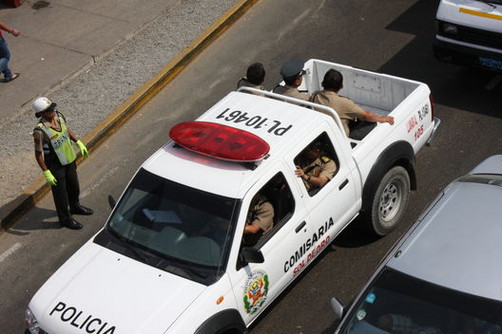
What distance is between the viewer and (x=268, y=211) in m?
7.64

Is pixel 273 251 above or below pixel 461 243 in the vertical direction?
below

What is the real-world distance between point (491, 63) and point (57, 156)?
5734mm

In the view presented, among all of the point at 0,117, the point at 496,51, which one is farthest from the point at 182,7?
the point at 496,51

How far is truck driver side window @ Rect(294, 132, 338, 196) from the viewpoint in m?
7.99

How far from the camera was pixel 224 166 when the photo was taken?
7.58 metres

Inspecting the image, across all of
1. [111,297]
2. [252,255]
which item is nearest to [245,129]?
[252,255]

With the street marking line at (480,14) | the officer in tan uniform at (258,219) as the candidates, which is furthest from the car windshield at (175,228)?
the street marking line at (480,14)

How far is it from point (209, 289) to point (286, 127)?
1940 mm

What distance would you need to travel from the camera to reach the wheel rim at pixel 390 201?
8.87 metres

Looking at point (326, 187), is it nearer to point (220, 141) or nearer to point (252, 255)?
point (220, 141)

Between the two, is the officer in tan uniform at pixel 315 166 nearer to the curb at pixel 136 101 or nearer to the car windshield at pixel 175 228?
the car windshield at pixel 175 228

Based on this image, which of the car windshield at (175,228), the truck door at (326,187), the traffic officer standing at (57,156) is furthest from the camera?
the traffic officer standing at (57,156)

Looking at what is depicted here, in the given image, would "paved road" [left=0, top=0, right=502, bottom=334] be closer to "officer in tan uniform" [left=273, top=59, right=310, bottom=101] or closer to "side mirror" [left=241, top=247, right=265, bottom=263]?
"side mirror" [left=241, top=247, right=265, bottom=263]

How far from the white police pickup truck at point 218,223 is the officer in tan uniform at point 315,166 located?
7cm
